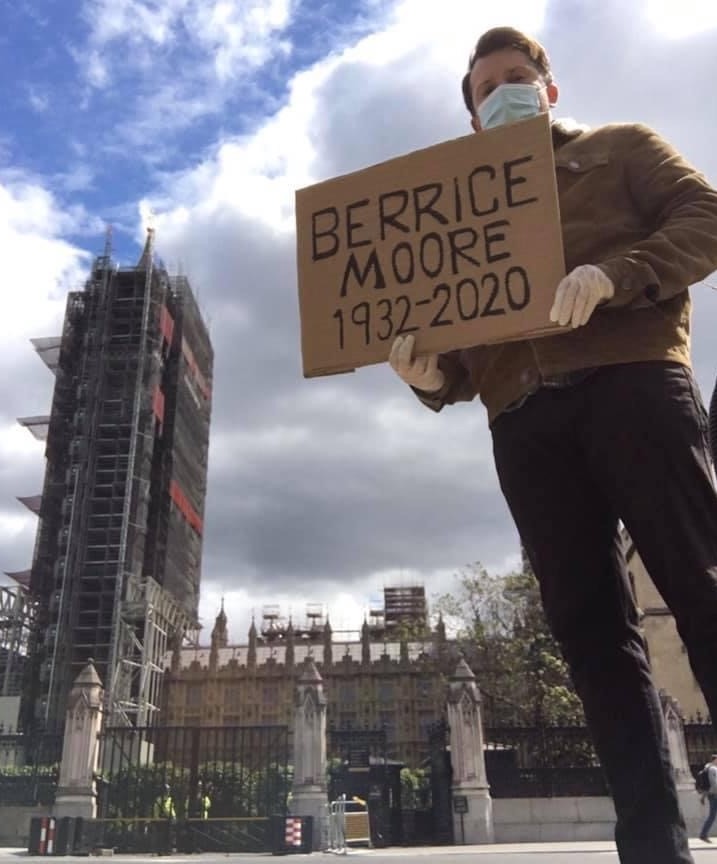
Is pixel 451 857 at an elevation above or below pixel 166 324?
below

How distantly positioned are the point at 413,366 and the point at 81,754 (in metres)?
16.7

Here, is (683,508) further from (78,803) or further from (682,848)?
(78,803)

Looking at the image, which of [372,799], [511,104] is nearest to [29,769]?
[372,799]

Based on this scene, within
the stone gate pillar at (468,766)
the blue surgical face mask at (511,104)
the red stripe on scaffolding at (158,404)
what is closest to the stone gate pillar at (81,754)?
the stone gate pillar at (468,766)

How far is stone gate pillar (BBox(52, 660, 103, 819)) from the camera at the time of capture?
51.8 feet

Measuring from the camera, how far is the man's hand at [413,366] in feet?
6.73

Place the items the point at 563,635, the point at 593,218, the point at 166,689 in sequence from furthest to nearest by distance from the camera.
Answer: the point at 166,689
the point at 593,218
the point at 563,635

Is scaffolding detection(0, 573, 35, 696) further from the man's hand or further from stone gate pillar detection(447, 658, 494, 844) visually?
the man's hand

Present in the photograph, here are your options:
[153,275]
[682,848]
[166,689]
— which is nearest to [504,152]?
[682,848]

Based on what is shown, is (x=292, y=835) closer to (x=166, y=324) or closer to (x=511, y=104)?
(x=511, y=104)

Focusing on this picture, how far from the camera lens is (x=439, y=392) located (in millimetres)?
2332

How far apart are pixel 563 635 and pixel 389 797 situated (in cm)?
1847

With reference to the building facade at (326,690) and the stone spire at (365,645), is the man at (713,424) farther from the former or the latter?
the stone spire at (365,645)

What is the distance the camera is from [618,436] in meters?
1.79
